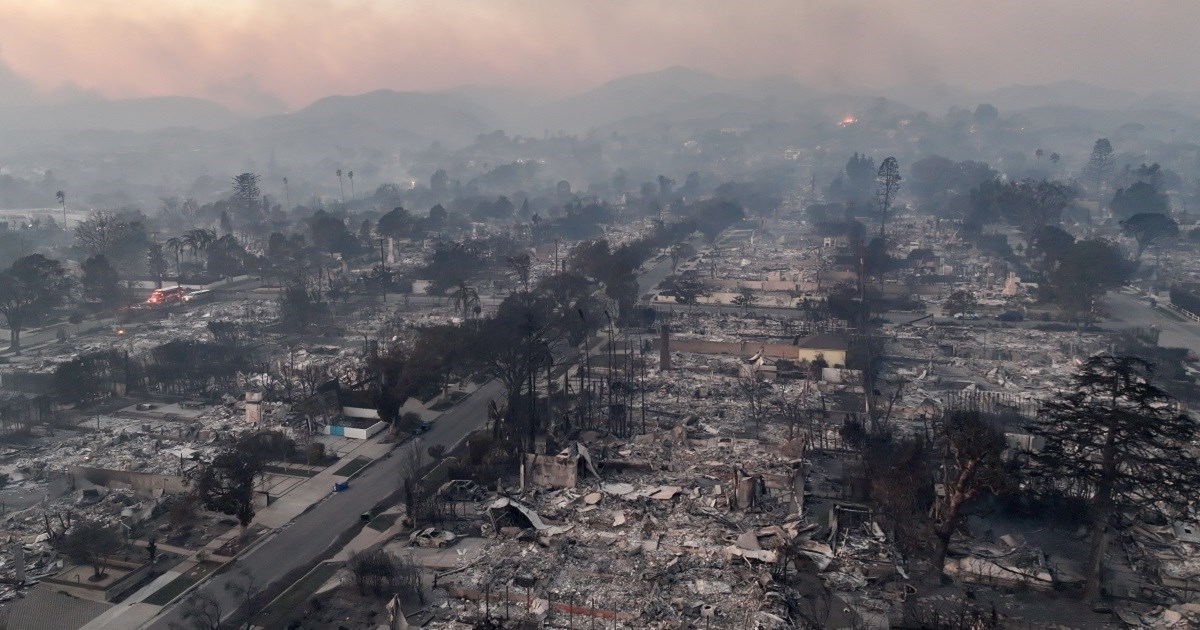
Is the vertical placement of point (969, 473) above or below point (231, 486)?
above

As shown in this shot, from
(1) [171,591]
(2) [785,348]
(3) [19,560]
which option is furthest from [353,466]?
(2) [785,348]

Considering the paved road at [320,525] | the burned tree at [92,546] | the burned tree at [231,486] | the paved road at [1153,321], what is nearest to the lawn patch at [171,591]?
the paved road at [320,525]

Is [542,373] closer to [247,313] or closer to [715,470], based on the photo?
[715,470]

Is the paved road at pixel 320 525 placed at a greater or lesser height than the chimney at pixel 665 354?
lesser

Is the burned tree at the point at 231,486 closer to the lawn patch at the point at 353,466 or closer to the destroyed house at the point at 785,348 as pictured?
the lawn patch at the point at 353,466

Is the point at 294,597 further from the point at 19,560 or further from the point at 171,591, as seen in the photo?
the point at 19,560

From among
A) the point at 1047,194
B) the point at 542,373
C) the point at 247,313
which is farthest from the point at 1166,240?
the point at 247,313

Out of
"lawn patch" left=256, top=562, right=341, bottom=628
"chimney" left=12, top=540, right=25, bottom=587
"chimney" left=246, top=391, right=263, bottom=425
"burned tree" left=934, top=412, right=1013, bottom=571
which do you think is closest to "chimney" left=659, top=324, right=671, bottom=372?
"chimney" left=246, top=391, right=263, bottom=425

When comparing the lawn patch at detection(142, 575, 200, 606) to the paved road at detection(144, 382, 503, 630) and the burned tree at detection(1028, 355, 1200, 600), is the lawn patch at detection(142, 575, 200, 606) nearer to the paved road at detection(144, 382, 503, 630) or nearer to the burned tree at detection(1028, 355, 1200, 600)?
the paved road at detection(144, 382, 503, 630)
